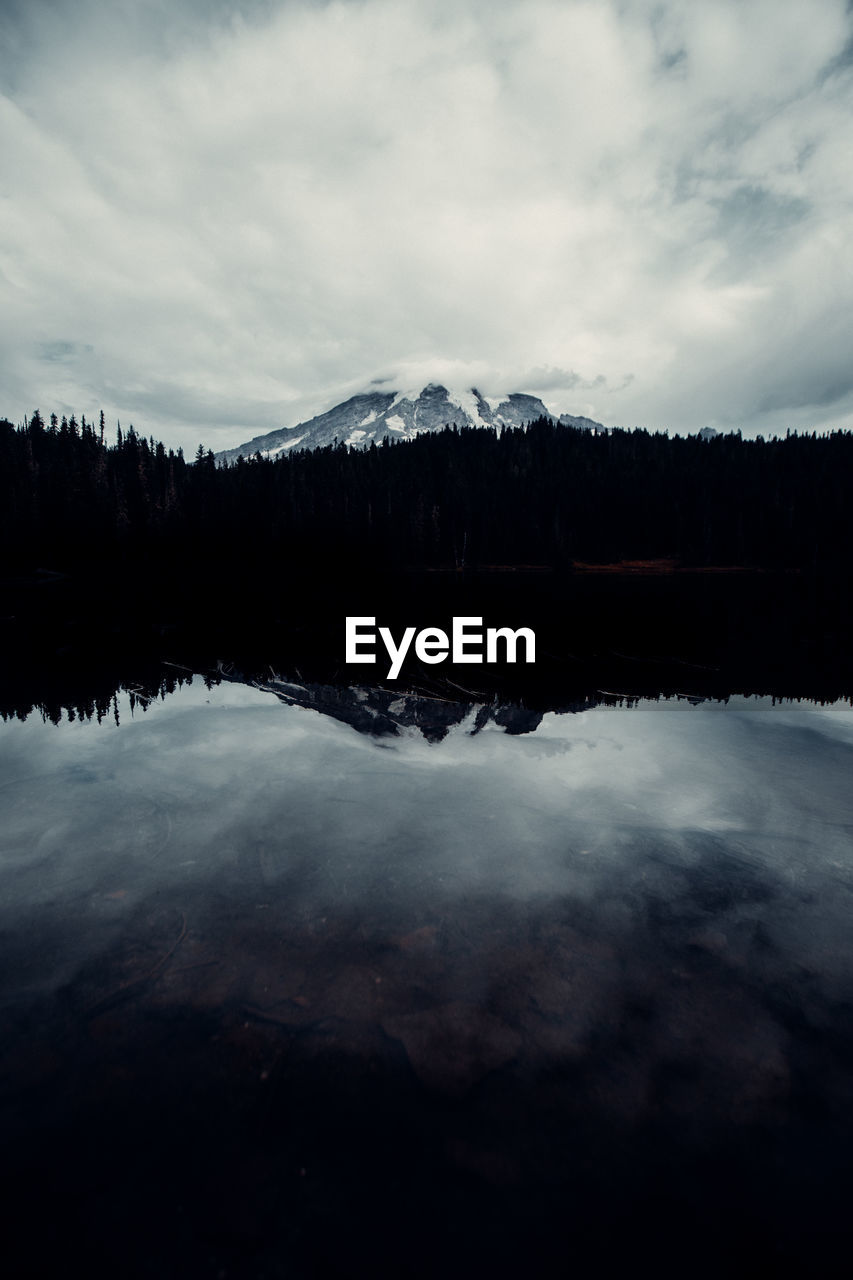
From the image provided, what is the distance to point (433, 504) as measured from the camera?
449 ft

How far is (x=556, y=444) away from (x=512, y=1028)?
613ft

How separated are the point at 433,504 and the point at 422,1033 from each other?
137 metres

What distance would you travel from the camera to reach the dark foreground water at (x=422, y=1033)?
3357mm

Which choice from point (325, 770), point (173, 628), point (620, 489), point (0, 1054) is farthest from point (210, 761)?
point (620, 489)

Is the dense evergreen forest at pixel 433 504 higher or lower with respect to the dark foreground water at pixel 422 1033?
higher

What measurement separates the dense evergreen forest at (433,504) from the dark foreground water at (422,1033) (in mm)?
84477

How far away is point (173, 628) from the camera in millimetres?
31031

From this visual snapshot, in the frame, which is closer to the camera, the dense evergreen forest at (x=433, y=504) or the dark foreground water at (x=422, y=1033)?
the dark foreground water at (x=422, y=1033)

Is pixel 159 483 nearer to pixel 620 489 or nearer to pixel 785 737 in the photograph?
pixel 620 489

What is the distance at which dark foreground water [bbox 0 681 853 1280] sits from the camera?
3.36 meters

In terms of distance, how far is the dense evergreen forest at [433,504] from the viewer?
93.5m

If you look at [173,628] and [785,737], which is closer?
[785,737]

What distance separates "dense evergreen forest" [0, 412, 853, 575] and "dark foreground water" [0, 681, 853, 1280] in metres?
84.5

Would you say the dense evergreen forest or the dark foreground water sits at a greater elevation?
the dense evergreen forest
